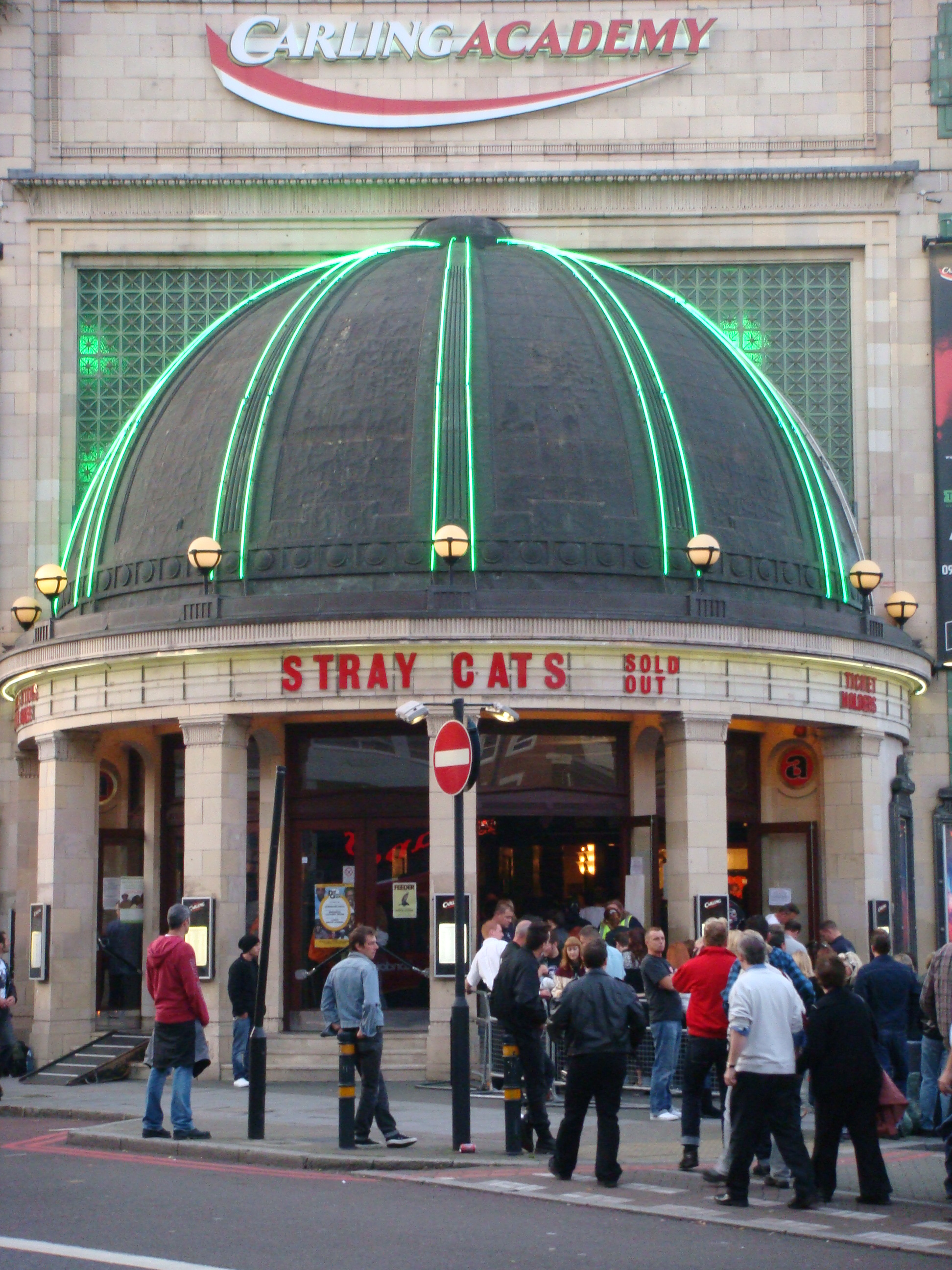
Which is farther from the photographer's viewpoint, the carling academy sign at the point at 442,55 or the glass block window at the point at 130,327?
the carling academy sign at the point at 442,55

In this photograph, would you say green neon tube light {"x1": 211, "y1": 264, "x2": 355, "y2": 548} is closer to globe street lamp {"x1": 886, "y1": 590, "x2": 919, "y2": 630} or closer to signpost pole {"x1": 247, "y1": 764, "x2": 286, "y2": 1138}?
signpost pole {"x1": 247, "y1": 764, "x2": 286, "y2": 1138}

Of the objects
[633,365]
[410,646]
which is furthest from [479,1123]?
[633,365]

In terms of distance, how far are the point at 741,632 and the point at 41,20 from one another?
19703mm

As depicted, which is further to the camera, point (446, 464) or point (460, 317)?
point (460, 317)

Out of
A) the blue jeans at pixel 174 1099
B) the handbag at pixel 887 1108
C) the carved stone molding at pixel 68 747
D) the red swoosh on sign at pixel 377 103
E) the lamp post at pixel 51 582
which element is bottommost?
the blue jeans at pixel 174 1099

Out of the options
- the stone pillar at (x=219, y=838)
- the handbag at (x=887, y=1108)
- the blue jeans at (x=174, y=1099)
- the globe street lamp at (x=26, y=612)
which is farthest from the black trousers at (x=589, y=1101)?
the globe street lamp at (x=26, y=612)

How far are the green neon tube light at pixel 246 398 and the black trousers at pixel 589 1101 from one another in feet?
47.4

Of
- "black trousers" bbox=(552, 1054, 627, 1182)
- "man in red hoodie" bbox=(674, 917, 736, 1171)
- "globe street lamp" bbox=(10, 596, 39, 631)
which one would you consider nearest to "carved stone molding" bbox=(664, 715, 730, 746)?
"man in red hoodie" bbox=(674, 917, 736, 1171)

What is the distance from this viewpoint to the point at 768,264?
36094 mm

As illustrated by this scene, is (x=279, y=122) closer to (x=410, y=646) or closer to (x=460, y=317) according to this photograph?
(x=460, y=317)

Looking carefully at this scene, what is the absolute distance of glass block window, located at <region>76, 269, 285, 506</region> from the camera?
35.6 meters

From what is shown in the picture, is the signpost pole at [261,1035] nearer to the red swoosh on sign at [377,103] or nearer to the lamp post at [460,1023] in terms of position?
the lamp post at [460,1023]

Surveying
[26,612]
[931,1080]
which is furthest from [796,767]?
[26,612]

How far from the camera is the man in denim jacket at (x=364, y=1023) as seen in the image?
56.7ft
